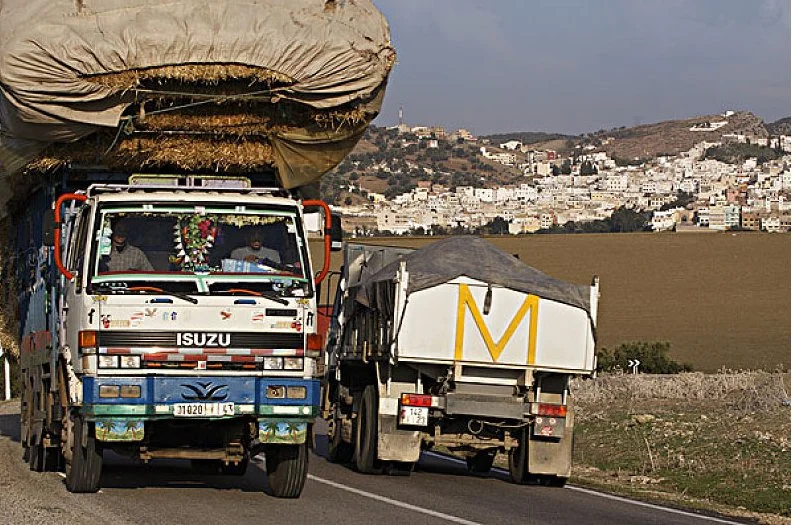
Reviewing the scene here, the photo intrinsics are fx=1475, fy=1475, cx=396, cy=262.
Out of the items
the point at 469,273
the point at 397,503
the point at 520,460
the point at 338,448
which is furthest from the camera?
the point at 338,448

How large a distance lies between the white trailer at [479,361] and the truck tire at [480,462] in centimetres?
136

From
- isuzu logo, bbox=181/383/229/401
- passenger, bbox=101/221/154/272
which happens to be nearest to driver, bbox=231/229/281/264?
passenger, bbox=101/221/154/272

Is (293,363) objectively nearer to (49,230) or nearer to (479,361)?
(49,230)

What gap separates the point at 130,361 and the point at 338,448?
7.42 metres

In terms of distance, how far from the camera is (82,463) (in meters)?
14.5

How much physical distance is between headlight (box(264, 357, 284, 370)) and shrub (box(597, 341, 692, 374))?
3522 cm

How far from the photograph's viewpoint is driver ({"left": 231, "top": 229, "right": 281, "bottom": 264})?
47.4 ft

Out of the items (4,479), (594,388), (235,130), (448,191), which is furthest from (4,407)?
(448,191)

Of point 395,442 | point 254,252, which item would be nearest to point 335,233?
point 254,252

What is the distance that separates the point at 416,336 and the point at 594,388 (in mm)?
19455

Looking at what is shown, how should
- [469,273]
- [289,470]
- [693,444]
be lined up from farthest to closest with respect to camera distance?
[693,444]
[469,273]
[289,470]

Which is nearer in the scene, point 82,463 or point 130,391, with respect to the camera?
point 130,391

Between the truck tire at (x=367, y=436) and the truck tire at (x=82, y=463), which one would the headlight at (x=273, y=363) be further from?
the truck tire at (x=367, y=436)

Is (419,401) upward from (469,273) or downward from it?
downward
